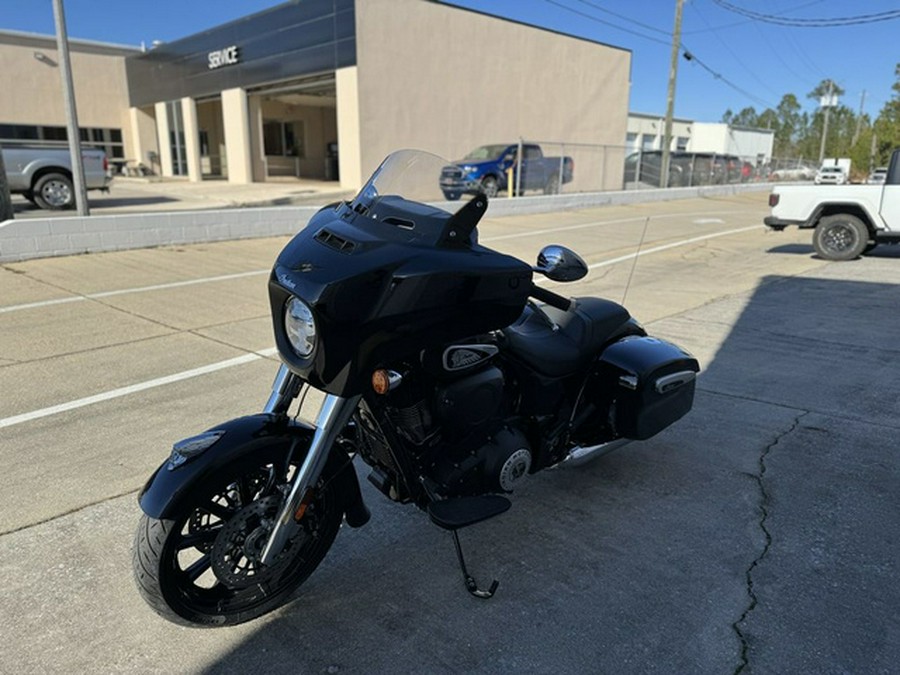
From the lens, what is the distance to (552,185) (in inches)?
875

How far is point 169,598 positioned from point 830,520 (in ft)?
9.85

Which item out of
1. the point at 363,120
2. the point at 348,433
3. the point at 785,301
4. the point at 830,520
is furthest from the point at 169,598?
the point at 363,120

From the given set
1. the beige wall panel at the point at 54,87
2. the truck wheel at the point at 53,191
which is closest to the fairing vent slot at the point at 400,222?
the truck wheel at the point at 53,191

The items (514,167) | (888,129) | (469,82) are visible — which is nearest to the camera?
(514,167)

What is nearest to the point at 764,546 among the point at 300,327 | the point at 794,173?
the point at 300,327

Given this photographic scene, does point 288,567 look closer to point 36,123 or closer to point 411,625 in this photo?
point 411,625

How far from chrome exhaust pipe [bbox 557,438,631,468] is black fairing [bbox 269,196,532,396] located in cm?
110

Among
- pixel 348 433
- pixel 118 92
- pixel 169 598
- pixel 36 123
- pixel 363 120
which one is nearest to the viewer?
pixel 169 598

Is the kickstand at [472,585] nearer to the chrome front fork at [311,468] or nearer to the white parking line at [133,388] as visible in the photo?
the chrome front fork at [311,468]

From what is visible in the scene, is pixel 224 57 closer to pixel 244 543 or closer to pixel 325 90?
pixel 325 90

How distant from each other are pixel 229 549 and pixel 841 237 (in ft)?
37.8

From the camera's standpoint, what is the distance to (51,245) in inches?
391

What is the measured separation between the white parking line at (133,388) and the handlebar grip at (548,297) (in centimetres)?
342

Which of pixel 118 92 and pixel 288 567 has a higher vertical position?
pixel 118 92
